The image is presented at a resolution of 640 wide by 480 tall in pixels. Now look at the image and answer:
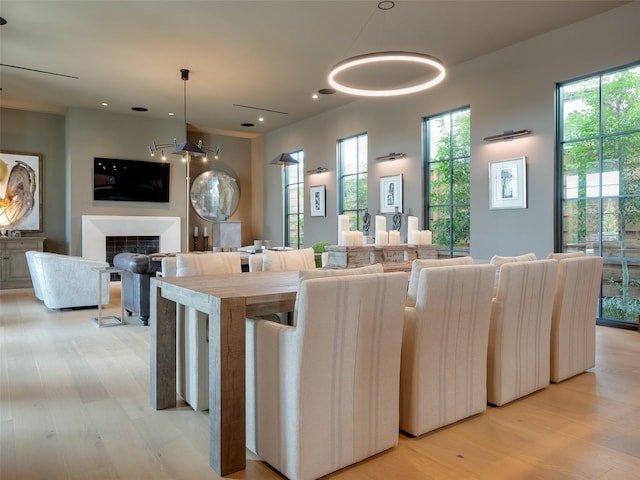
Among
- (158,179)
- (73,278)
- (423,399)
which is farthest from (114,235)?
(423,399)

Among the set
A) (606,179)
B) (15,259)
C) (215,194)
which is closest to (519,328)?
(606,179)

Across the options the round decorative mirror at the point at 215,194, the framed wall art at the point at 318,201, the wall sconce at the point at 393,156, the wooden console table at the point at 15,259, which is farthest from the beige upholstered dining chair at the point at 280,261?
the round decorative mirror at the point at 215,194

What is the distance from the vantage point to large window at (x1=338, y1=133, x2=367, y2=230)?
7934mm

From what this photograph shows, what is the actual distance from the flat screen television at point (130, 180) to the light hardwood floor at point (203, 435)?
5.74 m

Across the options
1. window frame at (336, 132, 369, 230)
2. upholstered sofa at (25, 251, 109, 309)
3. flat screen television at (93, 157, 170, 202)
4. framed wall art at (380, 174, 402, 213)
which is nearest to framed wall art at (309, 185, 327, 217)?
window frame at (336, 132, 369, 230)

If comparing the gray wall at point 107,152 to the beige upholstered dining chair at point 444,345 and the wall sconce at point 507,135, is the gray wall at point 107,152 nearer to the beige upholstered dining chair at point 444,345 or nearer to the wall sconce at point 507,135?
the wall sconce at point 507,135

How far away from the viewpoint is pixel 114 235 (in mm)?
8656

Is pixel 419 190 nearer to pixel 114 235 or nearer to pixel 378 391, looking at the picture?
pixel 378 391

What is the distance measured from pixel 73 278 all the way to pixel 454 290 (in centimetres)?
528

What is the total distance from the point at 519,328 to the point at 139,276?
13.3 feet

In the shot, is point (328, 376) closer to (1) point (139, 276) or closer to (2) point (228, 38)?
(1) point (139, 276)

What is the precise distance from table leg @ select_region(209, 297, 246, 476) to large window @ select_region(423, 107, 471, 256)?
4.93 m

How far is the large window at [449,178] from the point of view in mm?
6230

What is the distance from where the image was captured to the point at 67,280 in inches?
225
